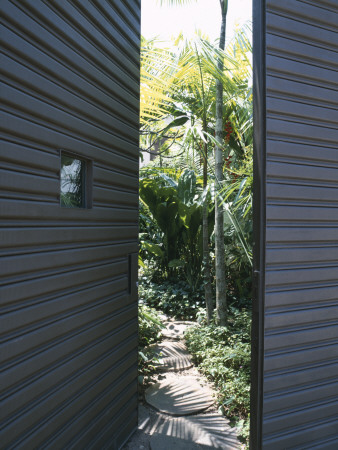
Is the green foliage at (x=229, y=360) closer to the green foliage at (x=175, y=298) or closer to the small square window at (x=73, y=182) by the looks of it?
the green foliage at (x=175, y=298)

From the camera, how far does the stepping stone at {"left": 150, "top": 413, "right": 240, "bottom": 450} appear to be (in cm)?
276

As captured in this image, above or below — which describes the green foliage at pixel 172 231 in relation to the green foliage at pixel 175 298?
above

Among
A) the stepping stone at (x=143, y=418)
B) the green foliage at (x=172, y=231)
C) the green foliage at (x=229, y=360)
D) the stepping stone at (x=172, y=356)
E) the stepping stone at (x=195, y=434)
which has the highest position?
the green foliage at (x=172, y=231)

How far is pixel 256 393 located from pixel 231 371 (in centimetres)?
150

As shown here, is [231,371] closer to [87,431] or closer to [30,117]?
[87,431]

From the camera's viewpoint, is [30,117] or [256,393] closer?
[30,117]

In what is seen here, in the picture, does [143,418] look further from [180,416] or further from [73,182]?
[73,182]

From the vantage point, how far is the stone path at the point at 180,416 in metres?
2.79

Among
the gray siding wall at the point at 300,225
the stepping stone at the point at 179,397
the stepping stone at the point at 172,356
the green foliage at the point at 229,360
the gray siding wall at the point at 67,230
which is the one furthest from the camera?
the stepping stone at the point at 172,356

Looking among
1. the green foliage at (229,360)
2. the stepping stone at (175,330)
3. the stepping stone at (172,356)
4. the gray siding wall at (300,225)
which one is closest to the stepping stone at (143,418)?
the green foliage at (229,360)

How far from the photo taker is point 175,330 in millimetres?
5453

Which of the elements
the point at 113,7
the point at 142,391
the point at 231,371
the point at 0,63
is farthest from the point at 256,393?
the point at 113,7

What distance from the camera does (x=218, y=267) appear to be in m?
4.90

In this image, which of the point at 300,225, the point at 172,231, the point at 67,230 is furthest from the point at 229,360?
the point at 172,231
